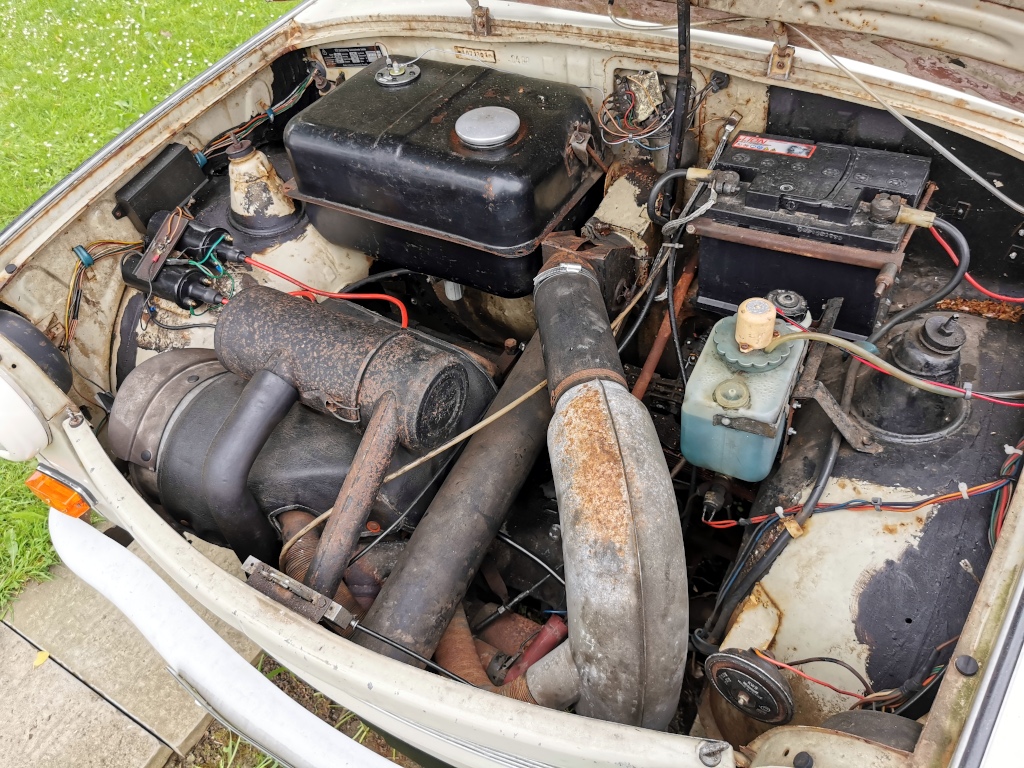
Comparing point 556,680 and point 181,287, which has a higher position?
point 181,287

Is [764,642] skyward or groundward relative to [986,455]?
groundward

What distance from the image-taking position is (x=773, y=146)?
180cm

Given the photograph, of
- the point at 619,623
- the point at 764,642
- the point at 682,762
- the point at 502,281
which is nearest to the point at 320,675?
the point at 619,623

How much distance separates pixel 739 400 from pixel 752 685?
528 mm

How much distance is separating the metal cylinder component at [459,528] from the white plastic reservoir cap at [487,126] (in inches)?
24.0

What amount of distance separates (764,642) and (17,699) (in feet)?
8.03

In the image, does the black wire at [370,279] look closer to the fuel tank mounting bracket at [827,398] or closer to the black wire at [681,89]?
the black wire at [681,89]

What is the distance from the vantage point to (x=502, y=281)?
206 cm

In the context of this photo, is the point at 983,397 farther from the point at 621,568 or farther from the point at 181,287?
the point at 181,287

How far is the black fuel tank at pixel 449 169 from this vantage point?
1878 millimetres

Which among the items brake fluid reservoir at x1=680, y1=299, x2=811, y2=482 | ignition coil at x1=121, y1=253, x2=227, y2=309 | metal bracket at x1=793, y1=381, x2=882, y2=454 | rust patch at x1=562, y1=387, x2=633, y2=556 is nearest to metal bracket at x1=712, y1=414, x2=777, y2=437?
brake fluid reservoir at x1=680, y1=299, x2=811, y2=482

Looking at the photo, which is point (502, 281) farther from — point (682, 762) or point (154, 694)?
point (154, 694)

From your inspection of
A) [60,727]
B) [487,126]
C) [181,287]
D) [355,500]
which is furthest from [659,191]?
[60,727]

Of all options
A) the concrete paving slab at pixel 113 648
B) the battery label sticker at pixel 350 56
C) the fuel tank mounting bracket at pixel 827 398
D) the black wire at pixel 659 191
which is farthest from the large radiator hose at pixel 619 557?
the battery label sticker at pixel 350 56
